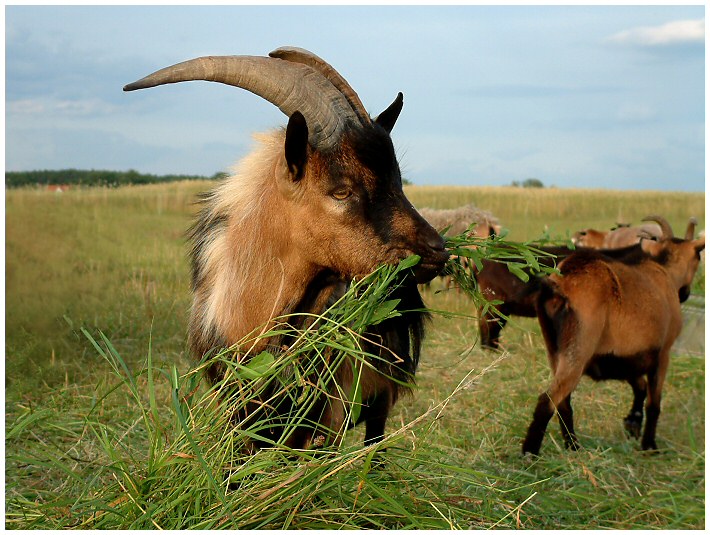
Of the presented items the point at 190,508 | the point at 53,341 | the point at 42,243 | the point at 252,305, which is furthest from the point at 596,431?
the point at 42,243

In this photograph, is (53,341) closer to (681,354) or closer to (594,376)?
(594,376)

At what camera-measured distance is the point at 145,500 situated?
326 centimetres

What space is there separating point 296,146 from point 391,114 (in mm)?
796

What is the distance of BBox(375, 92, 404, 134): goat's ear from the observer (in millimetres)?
4144

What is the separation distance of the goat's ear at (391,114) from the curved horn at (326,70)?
278 millimetres

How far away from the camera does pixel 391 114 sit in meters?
4.16

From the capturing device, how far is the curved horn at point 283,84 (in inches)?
145

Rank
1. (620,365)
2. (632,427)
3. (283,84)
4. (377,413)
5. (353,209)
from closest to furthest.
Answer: (353,209) → (283,84) → (377,413) → (620,365) → (632,427)

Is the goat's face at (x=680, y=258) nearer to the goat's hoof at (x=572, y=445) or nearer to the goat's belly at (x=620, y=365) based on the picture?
the goat's belly at (x=620, y=365)

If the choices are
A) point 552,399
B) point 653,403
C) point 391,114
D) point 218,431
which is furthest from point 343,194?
point 653,403

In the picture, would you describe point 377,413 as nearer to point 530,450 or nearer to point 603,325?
point 530,450

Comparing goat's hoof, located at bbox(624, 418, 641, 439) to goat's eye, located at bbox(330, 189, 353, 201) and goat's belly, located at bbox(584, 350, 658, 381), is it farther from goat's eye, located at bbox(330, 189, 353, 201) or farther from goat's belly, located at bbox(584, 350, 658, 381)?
goat's eye, located at bbox(330, 189, 353, 201)

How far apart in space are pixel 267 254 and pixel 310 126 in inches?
27.1

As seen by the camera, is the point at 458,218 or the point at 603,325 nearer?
the point at 603,325
